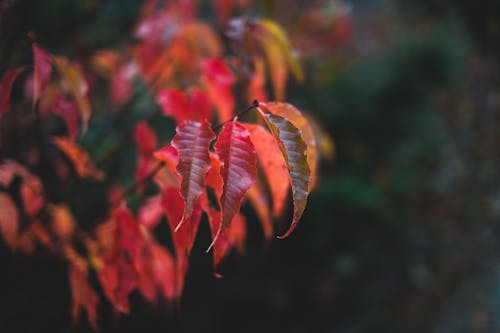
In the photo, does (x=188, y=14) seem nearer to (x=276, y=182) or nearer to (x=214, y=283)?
(x=276, y=182)

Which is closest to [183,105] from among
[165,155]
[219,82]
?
[219,82]

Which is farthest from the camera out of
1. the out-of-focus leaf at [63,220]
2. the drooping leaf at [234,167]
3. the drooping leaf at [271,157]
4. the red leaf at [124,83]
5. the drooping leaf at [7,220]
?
the red leaf at [124,83]

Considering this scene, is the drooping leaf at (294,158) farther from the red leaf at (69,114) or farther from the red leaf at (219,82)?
the red leaf at (69,114)

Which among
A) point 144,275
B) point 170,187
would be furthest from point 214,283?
point 170,187

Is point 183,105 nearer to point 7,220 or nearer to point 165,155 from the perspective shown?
point 165,155

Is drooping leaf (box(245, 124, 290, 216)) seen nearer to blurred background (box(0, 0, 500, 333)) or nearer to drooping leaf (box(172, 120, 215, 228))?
drooping leaf (box(172, 120, 215, 228))

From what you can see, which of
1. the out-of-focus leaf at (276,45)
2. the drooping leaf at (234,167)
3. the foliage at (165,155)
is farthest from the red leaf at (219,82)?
the drooping leaf at (234,167)
